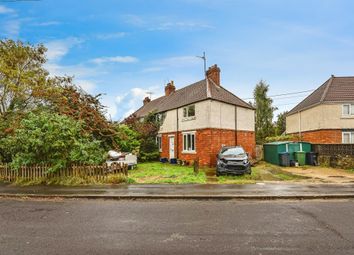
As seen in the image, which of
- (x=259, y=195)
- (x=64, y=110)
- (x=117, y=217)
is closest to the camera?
(x=117, y=217)

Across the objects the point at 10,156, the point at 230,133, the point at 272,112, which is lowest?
the point at 10,156

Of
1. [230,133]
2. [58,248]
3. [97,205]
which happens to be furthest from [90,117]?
[58,248]

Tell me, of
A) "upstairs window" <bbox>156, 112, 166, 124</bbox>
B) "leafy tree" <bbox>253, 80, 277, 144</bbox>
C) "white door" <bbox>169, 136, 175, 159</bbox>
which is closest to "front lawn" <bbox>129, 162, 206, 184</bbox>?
"white door" <bbox>169, 136, 175, 159</bbox>

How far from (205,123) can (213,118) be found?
2.46 feet

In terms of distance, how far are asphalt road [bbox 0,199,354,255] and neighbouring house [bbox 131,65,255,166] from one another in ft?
41.4

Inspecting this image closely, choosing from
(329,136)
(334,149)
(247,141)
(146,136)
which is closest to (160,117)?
(146,136)

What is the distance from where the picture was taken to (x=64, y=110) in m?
18.6

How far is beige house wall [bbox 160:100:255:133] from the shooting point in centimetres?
2267

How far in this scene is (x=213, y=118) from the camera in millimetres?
22688

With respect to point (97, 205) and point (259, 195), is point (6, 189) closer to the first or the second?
point (97, 205)

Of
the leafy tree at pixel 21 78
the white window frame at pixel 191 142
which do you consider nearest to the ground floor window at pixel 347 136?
the white window frame at pixel 191 142

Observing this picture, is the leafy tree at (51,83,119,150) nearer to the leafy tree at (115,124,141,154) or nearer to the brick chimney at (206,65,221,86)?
the leafy tree at (115,124,141,154)

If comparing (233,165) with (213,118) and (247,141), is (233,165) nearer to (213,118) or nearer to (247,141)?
(213,118)

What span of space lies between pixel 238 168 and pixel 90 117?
9995mm
